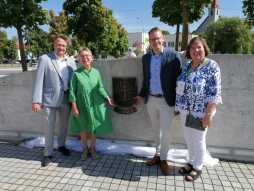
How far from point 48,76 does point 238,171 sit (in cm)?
298

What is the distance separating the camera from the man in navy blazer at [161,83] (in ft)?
10.4

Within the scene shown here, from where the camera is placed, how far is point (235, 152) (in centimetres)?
372

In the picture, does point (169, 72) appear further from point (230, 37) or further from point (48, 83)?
point (230, 37)

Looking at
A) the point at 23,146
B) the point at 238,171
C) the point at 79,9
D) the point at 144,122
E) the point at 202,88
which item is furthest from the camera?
the point at 79,9

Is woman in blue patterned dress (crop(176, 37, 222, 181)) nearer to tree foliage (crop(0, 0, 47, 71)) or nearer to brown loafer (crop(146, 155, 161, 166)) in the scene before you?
brown loafer (crop(146, 155, 161, 166))

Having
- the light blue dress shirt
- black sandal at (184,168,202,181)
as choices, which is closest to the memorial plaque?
the light blue dress shirt

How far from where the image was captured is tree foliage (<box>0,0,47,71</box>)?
10.2m

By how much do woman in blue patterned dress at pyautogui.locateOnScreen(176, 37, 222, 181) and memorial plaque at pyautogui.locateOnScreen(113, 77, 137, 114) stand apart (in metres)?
1.02

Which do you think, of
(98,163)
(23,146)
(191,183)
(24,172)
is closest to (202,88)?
(191,183)

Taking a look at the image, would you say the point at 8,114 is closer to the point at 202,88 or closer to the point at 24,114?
the point at 24,114

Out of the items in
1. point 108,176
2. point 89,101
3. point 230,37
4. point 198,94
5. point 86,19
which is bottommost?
point 108,176

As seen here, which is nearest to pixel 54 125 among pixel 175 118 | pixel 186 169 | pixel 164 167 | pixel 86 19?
pixel 164 167

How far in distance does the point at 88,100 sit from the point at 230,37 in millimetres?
47268

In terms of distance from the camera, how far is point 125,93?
13.2ft
